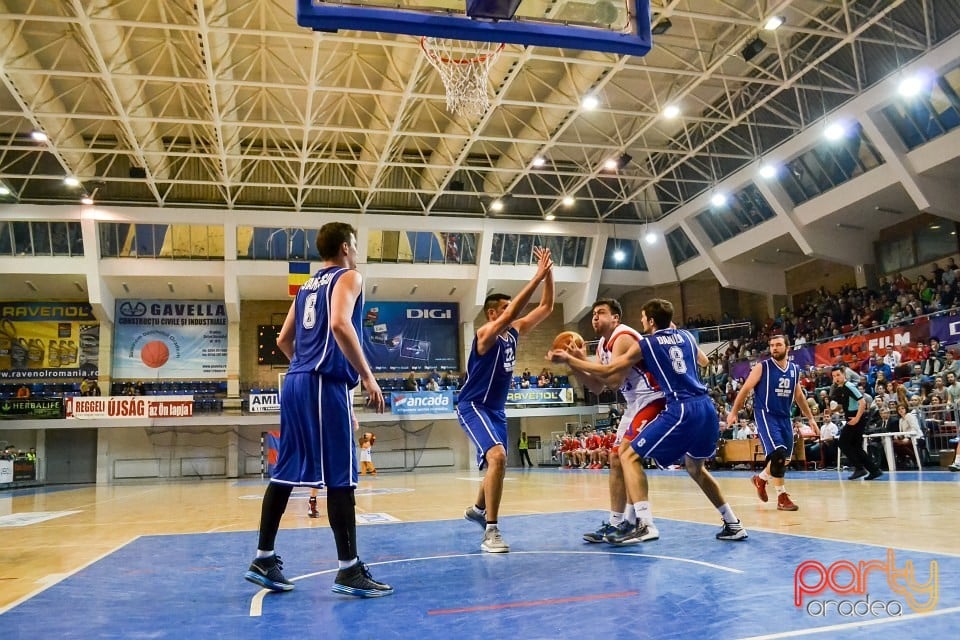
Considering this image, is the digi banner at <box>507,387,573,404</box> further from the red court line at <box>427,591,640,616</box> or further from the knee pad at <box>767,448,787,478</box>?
the red court line at <box>427,591,640,616</box>

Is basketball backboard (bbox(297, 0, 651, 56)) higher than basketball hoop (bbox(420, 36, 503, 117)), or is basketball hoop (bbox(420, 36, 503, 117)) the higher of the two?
basketball hoop (bbox(420, 36, 503, 117))

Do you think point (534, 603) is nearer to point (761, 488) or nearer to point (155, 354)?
point (761, 488)

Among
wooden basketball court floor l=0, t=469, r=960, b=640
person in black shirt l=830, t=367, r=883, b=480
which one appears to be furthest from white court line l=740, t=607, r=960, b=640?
person in black shirt l=830, t=367, r=883, b=480

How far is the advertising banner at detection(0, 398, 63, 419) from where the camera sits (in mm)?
27641

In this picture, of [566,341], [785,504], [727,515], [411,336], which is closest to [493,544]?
[566,341]

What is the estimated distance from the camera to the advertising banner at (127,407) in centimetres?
2728

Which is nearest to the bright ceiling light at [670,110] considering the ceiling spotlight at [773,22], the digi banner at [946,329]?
the ceiling spotlight at [773,22]

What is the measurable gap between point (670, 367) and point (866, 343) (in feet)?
59.7

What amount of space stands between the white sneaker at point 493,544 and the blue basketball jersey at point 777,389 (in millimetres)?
3968

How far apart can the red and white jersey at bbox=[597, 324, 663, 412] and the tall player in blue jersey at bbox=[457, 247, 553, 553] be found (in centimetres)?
60

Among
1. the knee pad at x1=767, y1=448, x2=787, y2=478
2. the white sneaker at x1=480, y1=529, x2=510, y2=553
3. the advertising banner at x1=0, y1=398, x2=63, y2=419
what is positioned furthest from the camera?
the advertising banner at x1=0, y1=398, x2=63, y2=419

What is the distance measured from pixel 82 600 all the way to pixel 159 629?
3.36 ft

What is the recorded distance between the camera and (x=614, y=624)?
298 centimetres

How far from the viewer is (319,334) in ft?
13.8
